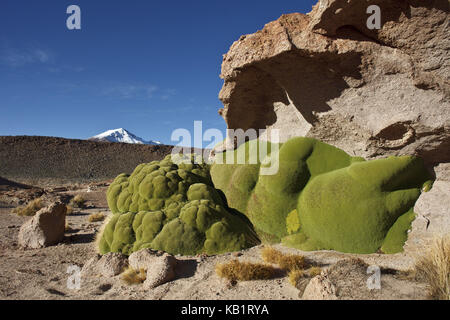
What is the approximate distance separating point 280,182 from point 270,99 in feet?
8.12

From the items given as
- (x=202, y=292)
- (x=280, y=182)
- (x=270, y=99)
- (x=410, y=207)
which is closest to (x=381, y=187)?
(x=410, y=207)

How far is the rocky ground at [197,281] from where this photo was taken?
11.6ft

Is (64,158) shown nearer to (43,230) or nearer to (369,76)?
(43,230)

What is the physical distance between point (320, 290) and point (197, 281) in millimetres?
1953

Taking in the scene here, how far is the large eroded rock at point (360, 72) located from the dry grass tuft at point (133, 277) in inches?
191

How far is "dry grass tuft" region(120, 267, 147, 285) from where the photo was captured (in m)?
4.71

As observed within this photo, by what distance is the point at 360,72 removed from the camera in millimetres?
6062

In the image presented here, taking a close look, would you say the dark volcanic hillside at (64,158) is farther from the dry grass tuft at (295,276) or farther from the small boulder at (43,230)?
the dry grass tuft at (295,276)

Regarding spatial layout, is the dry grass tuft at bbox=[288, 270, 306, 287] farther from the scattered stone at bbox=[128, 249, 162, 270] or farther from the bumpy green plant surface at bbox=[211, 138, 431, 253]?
the scattered stone at bbox=[128, 249, 162, 270]

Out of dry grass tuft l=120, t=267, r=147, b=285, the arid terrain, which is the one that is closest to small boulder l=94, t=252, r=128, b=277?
the arid terrain

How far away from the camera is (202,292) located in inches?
164

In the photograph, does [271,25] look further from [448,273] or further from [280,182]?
[448,273]

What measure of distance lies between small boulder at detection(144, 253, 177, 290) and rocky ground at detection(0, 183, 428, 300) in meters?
0.07

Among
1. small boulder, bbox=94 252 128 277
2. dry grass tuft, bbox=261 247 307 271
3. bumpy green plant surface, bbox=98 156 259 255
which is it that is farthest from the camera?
bumpy green plant surface, bbox=98 156 259 255
